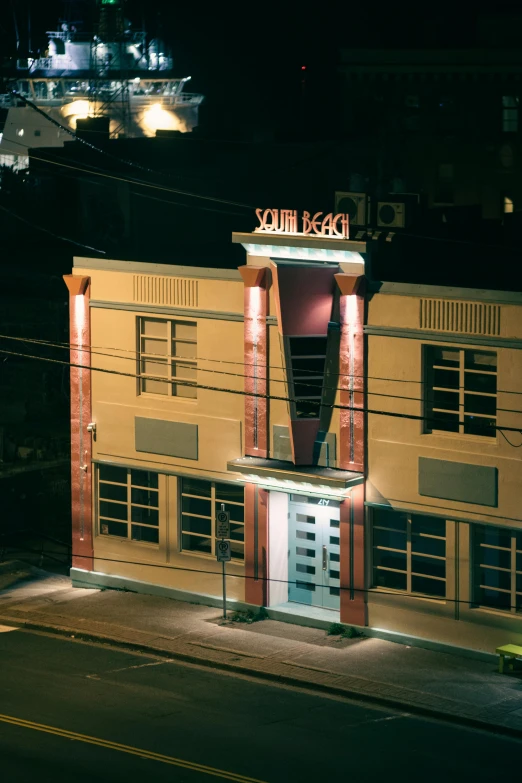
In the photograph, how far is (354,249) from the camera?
96.6ft

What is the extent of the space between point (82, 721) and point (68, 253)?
30366 mm

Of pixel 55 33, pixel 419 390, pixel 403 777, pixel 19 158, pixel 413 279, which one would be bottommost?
pixel 403 777

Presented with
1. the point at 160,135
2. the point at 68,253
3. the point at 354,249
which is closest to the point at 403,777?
the point at 354,249

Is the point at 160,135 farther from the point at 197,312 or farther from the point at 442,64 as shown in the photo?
the point at 197,312

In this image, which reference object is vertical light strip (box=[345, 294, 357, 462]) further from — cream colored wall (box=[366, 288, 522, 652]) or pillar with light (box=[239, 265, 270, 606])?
pillar with light (box=[239, 265, 270, 606])

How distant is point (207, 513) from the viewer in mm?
33219

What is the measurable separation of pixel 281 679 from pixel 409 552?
12.6ft

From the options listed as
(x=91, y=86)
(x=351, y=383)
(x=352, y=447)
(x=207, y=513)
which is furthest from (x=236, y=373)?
(x=91, y=86)

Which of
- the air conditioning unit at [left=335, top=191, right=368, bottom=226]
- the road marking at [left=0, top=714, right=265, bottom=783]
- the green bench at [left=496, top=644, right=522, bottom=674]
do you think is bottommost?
the road marking at [left=0, top=714, right=265, bottom=783]

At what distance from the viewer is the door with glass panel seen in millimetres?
31062

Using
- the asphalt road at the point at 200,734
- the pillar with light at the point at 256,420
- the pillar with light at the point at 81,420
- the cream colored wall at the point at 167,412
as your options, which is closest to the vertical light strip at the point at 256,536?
the pillar with light at the point at 256,420

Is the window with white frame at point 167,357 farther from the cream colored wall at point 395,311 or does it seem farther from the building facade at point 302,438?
the cream colored wall at point 395,311

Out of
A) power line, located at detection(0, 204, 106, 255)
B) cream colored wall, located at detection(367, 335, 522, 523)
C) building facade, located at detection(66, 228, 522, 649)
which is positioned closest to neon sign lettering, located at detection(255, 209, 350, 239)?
building facade, located at detection(66, 228, 522, 649)

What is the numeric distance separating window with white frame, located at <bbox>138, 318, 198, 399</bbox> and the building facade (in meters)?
0.05
